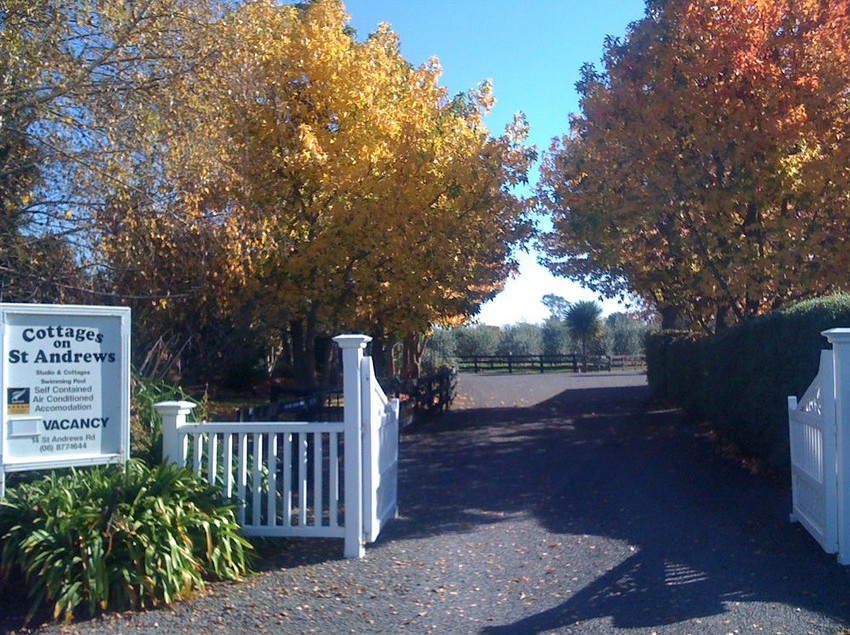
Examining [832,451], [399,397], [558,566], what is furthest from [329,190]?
[832,451]

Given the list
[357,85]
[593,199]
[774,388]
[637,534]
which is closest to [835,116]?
[593,199]

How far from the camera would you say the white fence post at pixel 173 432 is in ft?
27.1

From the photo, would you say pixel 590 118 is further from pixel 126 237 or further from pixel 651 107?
pixel 126 237

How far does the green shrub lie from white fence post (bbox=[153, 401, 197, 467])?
66cm

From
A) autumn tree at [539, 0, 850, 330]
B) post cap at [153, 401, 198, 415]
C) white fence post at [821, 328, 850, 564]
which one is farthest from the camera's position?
autumn tree at [539, 0, 850, 330]

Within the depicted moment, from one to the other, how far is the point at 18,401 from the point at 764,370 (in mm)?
8135

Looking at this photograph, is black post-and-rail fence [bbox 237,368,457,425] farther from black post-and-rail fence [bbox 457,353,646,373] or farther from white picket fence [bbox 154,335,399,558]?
black post-and-rail fence [bbox 457,353,646,373]

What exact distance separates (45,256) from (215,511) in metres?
4.59

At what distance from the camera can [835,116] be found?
47.2ft

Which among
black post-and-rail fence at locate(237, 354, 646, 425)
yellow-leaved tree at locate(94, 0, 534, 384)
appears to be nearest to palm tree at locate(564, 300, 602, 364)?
black post-and-rail fence at locate(237, 354, 646, 425)

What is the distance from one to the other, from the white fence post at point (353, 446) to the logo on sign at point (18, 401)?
8.03ft

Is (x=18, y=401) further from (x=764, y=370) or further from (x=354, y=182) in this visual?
A: (x=354, y=182)

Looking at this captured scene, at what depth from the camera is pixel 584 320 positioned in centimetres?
5178

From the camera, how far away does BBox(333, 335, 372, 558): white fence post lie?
7.95m
